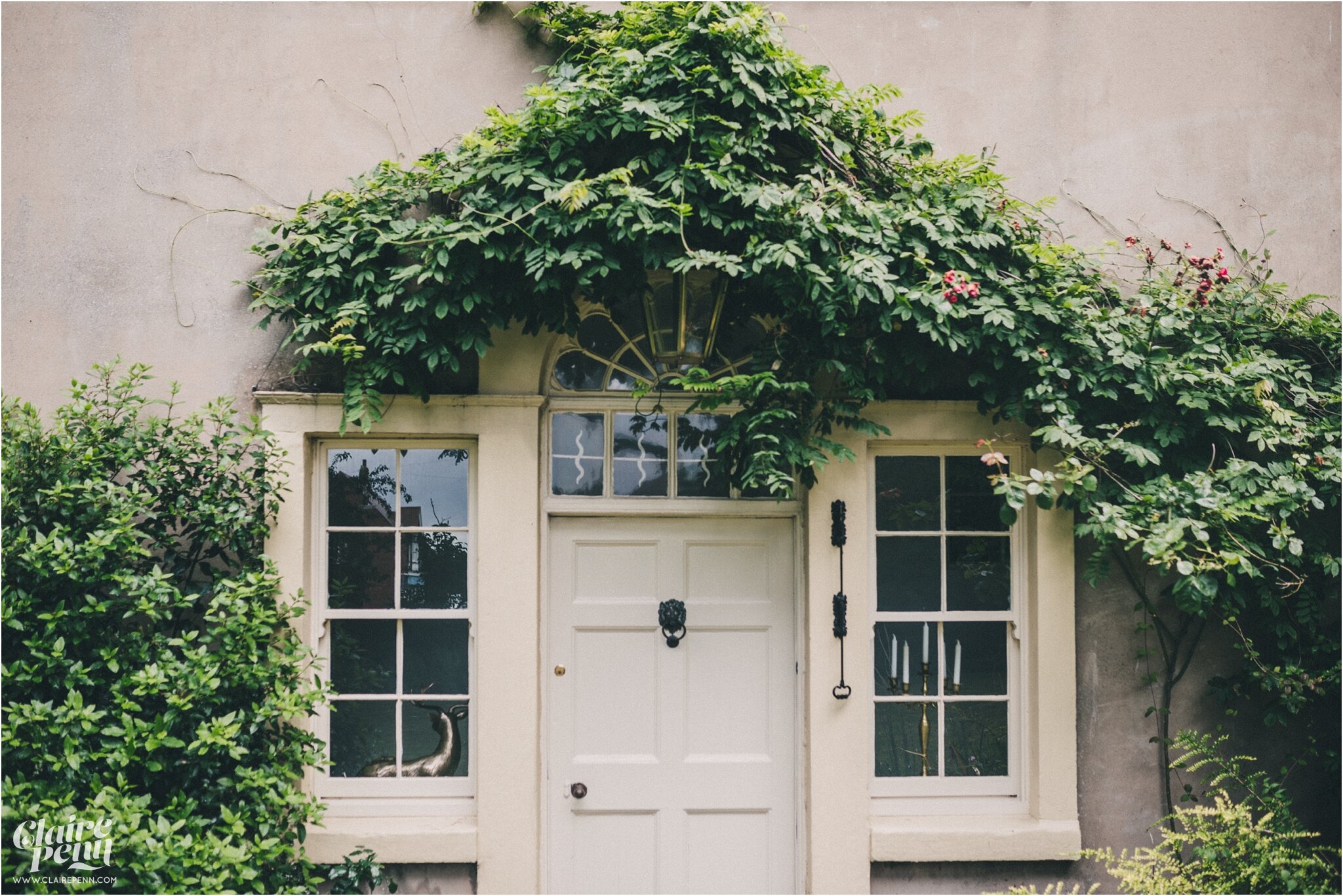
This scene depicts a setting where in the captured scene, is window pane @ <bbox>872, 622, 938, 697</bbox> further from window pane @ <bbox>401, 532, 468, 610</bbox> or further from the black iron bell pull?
window pane @ <bbox>401, 532, 468, 610</bbox>

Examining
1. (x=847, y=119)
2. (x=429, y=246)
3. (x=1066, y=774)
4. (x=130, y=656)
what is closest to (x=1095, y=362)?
(x=847, y=119)

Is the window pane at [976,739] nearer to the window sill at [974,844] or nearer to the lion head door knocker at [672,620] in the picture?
the window sill at [974,844]

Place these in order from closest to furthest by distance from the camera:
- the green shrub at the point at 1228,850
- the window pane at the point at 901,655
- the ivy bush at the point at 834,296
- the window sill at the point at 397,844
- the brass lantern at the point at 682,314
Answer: the green shrub at the point at 1228,850 < the ivy bush at the point at 834,296 < the window sill at the point at 397,844 < the brass lantern at the point at 682,314 < the window pane at the point at 901,655

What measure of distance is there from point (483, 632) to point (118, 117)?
3.18 m

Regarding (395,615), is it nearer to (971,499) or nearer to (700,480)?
(700,480)

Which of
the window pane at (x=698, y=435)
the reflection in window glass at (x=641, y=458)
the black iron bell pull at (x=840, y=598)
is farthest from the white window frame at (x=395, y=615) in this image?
the black iron bell pull at (x=840, y=598)

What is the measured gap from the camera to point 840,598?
4.04 meters

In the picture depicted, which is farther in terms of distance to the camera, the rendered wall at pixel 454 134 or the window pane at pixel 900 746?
the window pane at pixel 900 746

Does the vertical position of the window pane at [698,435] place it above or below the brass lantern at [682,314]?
below

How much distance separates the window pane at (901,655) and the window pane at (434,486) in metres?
2.21

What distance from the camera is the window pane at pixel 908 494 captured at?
14.0 feet

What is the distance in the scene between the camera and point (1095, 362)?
3.87 meters

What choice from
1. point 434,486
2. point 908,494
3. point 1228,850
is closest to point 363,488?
point 434,486

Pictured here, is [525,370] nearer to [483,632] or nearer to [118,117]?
[483,632]
